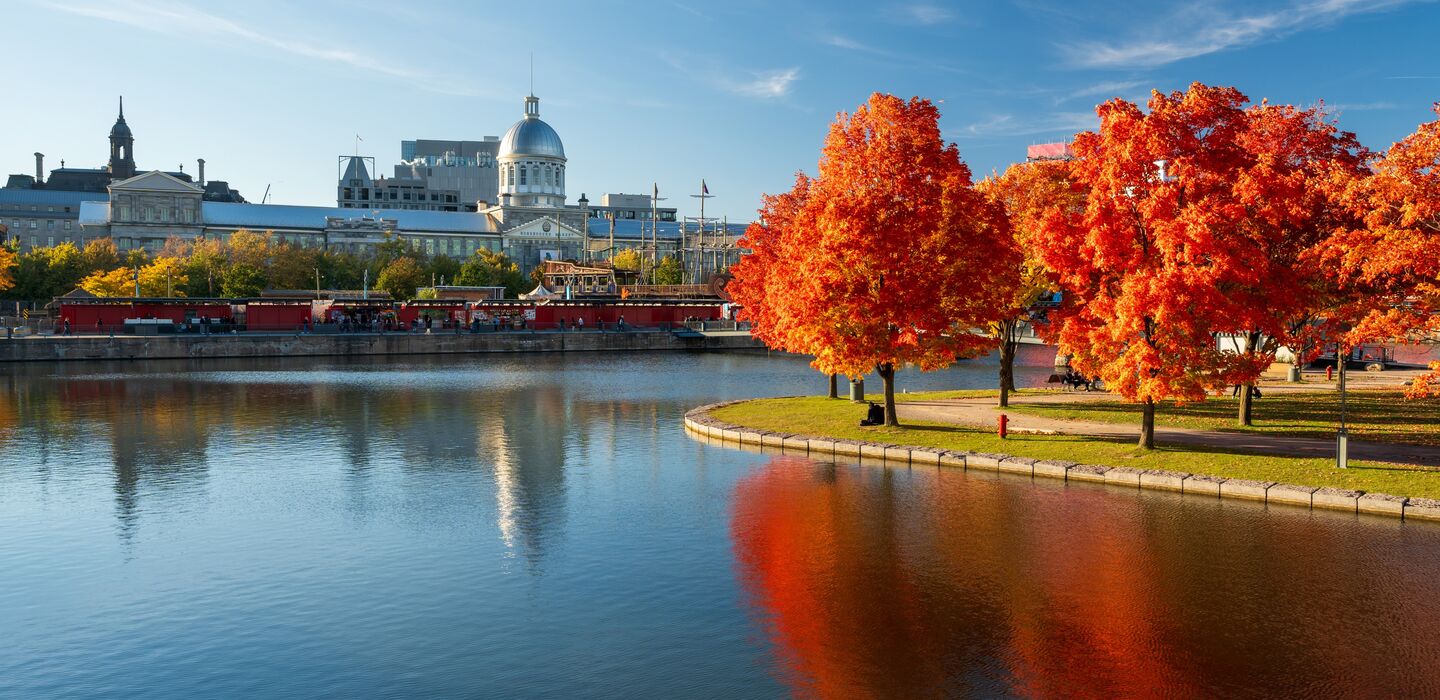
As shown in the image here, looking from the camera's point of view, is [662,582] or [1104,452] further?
[1104,452]

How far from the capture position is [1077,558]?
66.4 ft

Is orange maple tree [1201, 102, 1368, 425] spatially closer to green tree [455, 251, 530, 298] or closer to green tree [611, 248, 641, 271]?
green tree [455, 251, 530, 298]

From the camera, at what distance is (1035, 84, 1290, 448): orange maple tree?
27.0 meters

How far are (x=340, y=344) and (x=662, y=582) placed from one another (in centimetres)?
7380

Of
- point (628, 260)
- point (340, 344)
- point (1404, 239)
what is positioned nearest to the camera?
point (1404, 239)

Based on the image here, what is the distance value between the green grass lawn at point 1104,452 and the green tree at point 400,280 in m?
96.7

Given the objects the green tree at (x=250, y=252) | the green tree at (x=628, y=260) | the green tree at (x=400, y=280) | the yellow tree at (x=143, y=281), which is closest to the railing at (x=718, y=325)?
the green tree at (x=400, y=280)

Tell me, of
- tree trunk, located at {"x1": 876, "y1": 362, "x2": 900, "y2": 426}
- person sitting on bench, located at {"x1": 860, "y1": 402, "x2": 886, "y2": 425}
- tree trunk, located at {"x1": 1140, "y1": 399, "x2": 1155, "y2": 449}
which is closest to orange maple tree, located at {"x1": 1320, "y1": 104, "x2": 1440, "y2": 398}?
tree trunk, located at {"x1": 1140, "y1": 399, "x2": 1155, "y2": 449}

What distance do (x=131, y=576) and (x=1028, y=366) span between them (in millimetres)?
66038

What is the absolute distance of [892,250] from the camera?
33.0 metres

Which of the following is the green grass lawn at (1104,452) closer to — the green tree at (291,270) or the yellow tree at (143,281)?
the yellow tree at (143,281)

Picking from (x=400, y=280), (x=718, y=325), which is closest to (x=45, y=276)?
(x=400, y=280)

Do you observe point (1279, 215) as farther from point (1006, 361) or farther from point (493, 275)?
point (493, 275)

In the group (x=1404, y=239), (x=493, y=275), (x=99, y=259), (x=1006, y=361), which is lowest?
(x=1006, y=361)
